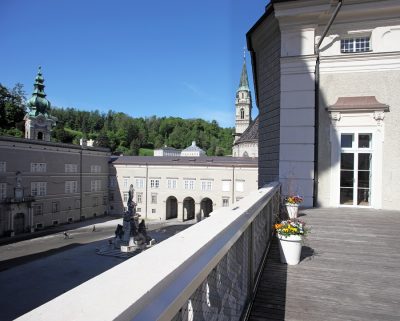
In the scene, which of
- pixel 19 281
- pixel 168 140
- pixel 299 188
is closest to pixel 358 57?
pixel 299 188

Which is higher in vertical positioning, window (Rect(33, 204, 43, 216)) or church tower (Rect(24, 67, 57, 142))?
church tower (Rect(24, 67, 57, 142))

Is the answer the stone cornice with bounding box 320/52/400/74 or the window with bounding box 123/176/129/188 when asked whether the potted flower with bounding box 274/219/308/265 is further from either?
the window with bounding box 123/176/129/188

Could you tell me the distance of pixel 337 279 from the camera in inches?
155

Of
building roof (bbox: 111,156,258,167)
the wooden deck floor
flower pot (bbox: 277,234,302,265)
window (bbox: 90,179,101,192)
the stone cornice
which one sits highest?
the stone cornice

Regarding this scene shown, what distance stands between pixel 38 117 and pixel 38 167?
12.3 metres

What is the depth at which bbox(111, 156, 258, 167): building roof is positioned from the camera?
42375 millimetres

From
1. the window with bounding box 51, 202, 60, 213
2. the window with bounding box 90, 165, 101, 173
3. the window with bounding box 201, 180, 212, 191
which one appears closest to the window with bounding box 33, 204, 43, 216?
the window with bounding box 51, 202, 60, 213

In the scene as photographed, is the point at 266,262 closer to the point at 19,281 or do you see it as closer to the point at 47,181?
the point at 19,281

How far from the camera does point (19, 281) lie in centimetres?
1817

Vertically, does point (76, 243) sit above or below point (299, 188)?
below

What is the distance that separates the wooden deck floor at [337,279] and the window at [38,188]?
38030 mm

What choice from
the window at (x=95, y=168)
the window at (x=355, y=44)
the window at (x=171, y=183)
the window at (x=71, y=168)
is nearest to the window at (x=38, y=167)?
the window at (x=71, y=168)

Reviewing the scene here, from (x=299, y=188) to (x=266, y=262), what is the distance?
15.0ft

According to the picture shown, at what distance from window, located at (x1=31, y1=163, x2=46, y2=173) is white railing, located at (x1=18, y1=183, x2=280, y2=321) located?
3975 centimetres
